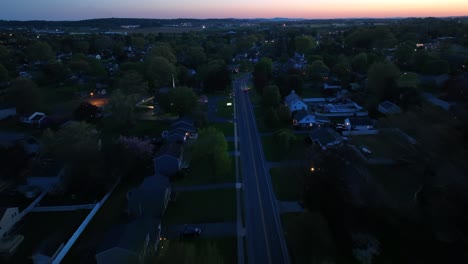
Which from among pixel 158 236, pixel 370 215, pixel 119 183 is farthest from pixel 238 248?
pixel 119 183

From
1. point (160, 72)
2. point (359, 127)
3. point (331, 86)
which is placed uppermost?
point (160, 72)

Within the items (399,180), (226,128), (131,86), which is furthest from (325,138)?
(131,86)

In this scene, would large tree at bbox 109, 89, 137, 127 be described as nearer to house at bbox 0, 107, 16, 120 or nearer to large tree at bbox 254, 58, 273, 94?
house at bbox 0, 107, 16, 120

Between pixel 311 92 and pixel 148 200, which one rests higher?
pixel 148 200

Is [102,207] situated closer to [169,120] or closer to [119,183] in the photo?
[119,183]

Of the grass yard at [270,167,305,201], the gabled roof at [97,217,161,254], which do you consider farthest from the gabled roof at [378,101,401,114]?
the gabled roof at [97,217,161,254]

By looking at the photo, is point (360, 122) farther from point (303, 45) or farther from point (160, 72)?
point (303, 45)
